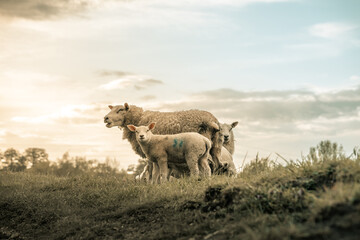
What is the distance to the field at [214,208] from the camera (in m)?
5.66

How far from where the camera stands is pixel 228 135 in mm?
13516

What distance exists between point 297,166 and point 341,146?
3.07ft

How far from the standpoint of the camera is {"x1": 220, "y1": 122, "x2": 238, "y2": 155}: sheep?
13.5 m

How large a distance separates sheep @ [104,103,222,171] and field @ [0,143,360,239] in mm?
1510

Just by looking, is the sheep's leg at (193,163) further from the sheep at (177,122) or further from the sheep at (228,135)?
the sheep at (228,135)

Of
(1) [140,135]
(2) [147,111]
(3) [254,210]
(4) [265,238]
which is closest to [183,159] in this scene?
(1) [140,135]

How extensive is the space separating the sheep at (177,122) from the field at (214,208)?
1510 mm

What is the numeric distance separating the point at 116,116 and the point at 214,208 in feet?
22.7

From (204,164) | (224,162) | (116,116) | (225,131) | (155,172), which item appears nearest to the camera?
(204,164)

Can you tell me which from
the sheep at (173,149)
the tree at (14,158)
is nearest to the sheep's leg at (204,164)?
the sheep at (173,149)

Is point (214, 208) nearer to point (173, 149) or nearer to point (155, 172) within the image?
point (173, 149)

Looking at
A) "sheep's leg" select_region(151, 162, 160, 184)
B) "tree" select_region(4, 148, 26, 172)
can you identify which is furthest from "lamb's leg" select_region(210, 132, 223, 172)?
"tree" select_region(4, 148, 26, 172)

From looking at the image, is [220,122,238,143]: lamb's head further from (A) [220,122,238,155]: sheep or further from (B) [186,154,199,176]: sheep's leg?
(B) [186,154,199,176]: sheep's leg

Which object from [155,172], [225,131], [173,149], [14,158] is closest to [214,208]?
[173,149]
